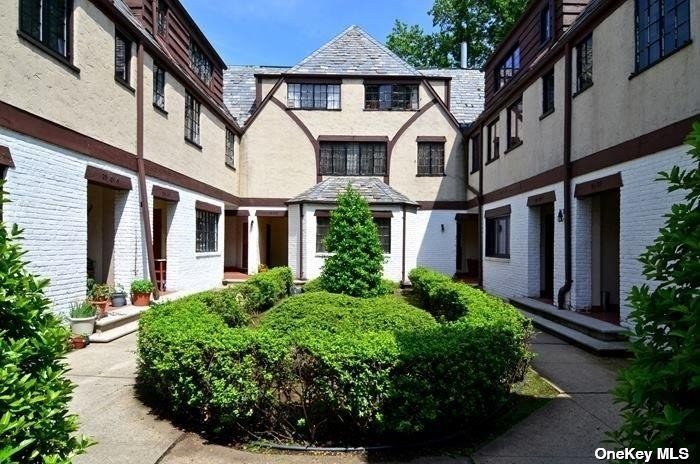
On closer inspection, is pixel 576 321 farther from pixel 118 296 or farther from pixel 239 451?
pixel 118 296

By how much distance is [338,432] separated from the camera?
432 cm

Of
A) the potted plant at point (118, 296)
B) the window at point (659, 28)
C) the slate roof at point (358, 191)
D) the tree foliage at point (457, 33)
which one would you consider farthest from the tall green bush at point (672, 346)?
the tree foliage at point (457, 33)

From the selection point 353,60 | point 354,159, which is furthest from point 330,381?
point 353,60

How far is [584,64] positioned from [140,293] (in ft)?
36.9

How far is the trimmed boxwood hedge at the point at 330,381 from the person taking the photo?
402 cm

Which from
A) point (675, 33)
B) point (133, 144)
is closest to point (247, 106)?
point (133, 144)

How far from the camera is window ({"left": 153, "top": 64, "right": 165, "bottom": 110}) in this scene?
1180 cm

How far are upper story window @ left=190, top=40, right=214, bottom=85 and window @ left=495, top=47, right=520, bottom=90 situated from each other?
11.1 metres

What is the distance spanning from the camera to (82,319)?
772 cm

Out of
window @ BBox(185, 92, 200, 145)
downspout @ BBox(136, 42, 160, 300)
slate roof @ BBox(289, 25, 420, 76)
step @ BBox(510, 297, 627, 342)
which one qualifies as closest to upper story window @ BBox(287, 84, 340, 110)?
slate roof @ BBox(289, 25, 420, 76)

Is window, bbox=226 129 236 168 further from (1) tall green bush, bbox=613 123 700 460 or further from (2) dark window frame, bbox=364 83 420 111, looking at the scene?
(1) tall green bush, bbox=613 123 700 460

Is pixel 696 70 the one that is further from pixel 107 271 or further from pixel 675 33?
pixel 107 271

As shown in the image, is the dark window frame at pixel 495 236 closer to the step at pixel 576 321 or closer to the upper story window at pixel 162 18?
the step at pixel 576 321

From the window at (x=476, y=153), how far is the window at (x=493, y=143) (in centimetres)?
111
